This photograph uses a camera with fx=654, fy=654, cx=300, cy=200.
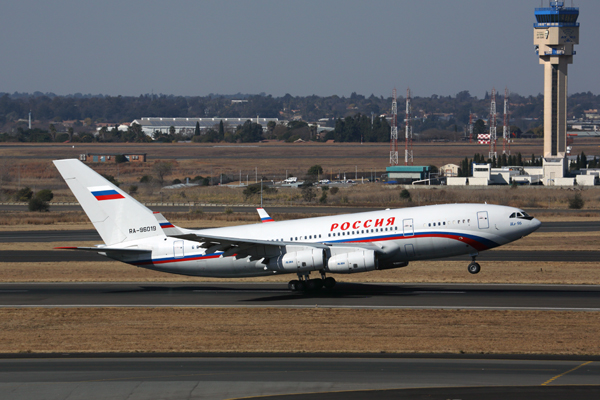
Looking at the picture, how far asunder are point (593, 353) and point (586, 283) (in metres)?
17.2

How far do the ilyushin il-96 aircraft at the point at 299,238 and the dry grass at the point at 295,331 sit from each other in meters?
4.46

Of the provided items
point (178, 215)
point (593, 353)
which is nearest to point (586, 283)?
point (593, 353)

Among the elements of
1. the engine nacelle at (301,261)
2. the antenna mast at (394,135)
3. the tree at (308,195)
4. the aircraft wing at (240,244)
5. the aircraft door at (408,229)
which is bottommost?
A: the tree at (308,195)

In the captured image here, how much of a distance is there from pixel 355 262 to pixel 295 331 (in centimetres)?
802

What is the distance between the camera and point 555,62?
460 ft

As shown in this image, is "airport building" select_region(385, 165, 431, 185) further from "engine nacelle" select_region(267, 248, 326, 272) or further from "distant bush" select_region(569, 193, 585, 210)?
"engine nacelle" select_region(267, 248, 326, 272)

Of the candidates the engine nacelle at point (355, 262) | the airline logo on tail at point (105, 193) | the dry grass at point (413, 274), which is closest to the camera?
the engine nacelle at point (355, 262)

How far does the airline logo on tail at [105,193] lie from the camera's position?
38.5 m

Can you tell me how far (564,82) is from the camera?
5586 inches

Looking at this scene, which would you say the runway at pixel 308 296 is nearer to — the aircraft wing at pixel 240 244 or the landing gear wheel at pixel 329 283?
the landing gear wheel at pixel 329 283

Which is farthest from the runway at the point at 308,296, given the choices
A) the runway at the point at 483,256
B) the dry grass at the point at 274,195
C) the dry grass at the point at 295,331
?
the dry grass at the point at 274,195

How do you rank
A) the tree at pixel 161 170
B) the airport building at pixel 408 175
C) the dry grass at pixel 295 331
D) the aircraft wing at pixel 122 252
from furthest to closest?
the tree at pixel 161 170 → the airport building at pixel 408 175 → the aircraft wing at pixel 122 252 → the dry grass at pixel 295 331

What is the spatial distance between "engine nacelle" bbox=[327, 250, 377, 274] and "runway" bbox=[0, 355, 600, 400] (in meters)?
11.5

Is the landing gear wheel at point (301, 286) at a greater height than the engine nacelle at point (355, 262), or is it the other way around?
the engine nacelle at point (355, 262)
